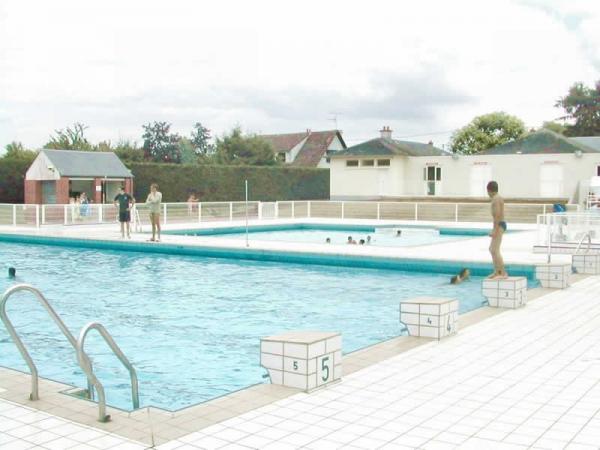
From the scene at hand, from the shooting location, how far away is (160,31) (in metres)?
19.3

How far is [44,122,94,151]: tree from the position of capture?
173 feet

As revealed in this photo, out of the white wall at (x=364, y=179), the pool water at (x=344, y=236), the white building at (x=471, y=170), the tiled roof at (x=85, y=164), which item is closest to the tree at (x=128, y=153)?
the white wall at (x=364, y=179)

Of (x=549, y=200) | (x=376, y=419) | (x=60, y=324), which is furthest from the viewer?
(x=549, y=200)

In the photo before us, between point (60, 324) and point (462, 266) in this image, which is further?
point (462, 266)

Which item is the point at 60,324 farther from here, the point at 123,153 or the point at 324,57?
the point at 123,153

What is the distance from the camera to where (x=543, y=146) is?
37.5 m

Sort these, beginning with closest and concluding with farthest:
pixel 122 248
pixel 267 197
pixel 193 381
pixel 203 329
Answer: pixel 193 381, pixel 203 329, pixel 122 248, pixel 267 197

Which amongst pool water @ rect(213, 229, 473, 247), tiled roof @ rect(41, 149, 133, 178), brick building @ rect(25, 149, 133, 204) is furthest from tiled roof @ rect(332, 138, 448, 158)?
tiled roof @ rect(41, 149, 133, 178)

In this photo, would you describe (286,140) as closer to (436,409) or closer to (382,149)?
(382,149)

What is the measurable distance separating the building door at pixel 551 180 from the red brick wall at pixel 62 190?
24510 millimetres

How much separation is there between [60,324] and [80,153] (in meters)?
27.8

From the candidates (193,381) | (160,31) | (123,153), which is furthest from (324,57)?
(123,153)

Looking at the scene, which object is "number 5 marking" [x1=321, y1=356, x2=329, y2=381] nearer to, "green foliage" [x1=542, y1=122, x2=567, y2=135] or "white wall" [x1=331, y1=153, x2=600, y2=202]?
"white wall" [x1=331, y1=153, x2=600, y2=202]

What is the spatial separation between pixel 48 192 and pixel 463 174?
890 inches
